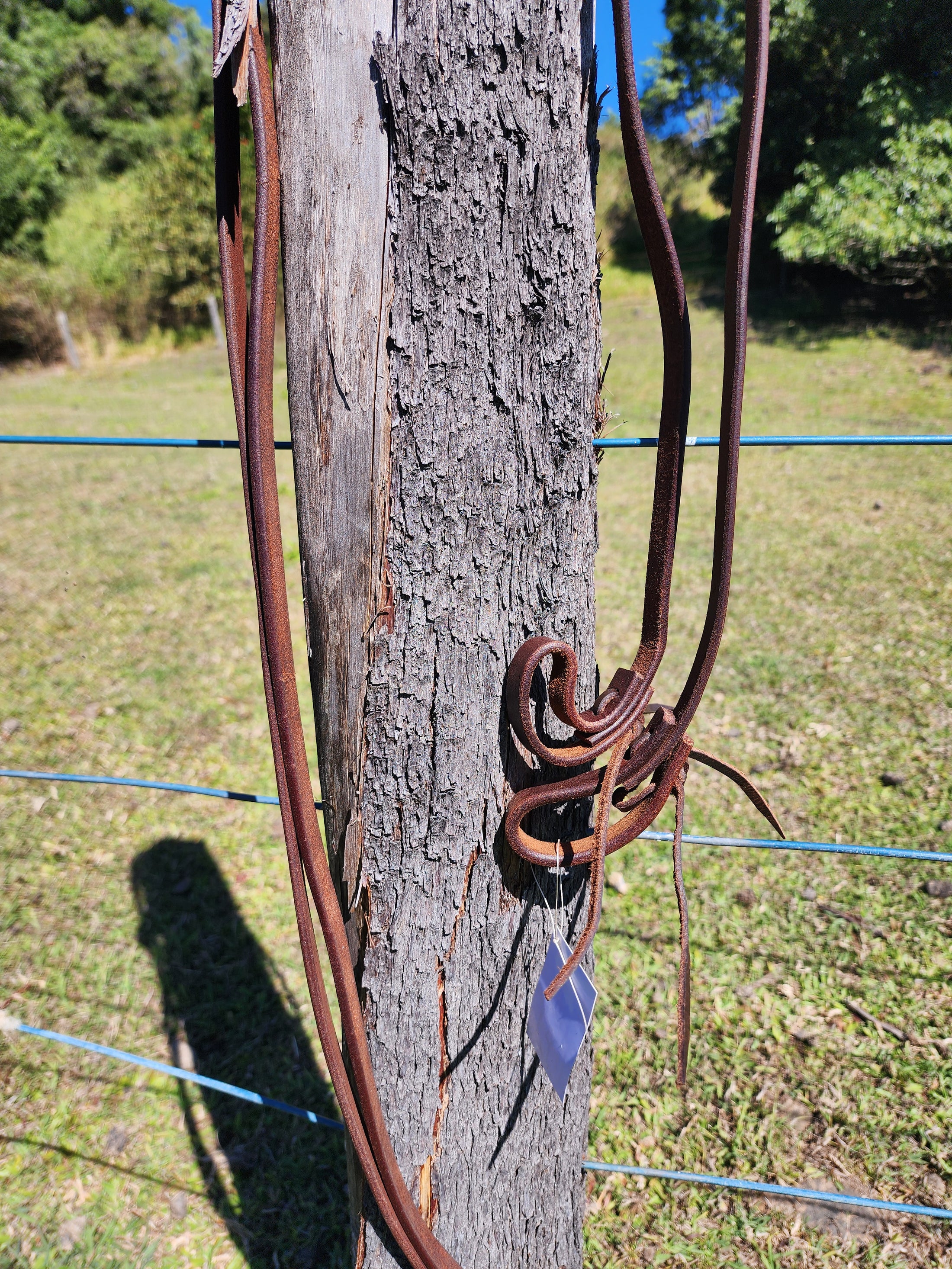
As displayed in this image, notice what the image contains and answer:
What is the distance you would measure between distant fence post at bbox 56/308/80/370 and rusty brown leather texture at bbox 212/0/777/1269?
14794 millimetres

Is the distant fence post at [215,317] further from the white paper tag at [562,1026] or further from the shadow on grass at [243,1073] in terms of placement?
the white paper tag at [562,1026]

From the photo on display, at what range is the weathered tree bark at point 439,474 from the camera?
0.65 m

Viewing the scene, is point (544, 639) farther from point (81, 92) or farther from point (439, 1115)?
point (81, 92)

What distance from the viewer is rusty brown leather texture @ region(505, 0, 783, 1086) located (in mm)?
648

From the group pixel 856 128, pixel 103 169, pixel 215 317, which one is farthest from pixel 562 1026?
pixel 103 169

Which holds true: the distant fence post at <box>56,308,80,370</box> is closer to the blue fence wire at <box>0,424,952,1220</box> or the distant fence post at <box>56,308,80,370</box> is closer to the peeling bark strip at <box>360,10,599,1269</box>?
the blue fence wire at <box>0,424,952,1220</box>

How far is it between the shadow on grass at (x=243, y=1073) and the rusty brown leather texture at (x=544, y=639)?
870 mm

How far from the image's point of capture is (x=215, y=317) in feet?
45.3

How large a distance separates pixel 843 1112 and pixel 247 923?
4.79 feet

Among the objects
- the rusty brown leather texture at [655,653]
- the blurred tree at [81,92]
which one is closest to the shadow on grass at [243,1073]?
the rusty brown leather texture at [655,653]

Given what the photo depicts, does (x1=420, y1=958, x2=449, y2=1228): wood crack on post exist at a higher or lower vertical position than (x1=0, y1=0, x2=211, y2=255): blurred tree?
lower

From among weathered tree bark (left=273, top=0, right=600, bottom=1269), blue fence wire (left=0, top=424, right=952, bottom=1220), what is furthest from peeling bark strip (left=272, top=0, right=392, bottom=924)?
blue fence wire (left=0, top=424, right=952, bottom=1220)

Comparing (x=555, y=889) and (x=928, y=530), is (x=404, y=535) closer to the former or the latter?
(x=555, y=889)

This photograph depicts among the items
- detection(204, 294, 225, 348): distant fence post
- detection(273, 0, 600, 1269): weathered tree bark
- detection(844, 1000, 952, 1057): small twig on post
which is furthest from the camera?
detection(204, 294, 225, 348): distant fence post
